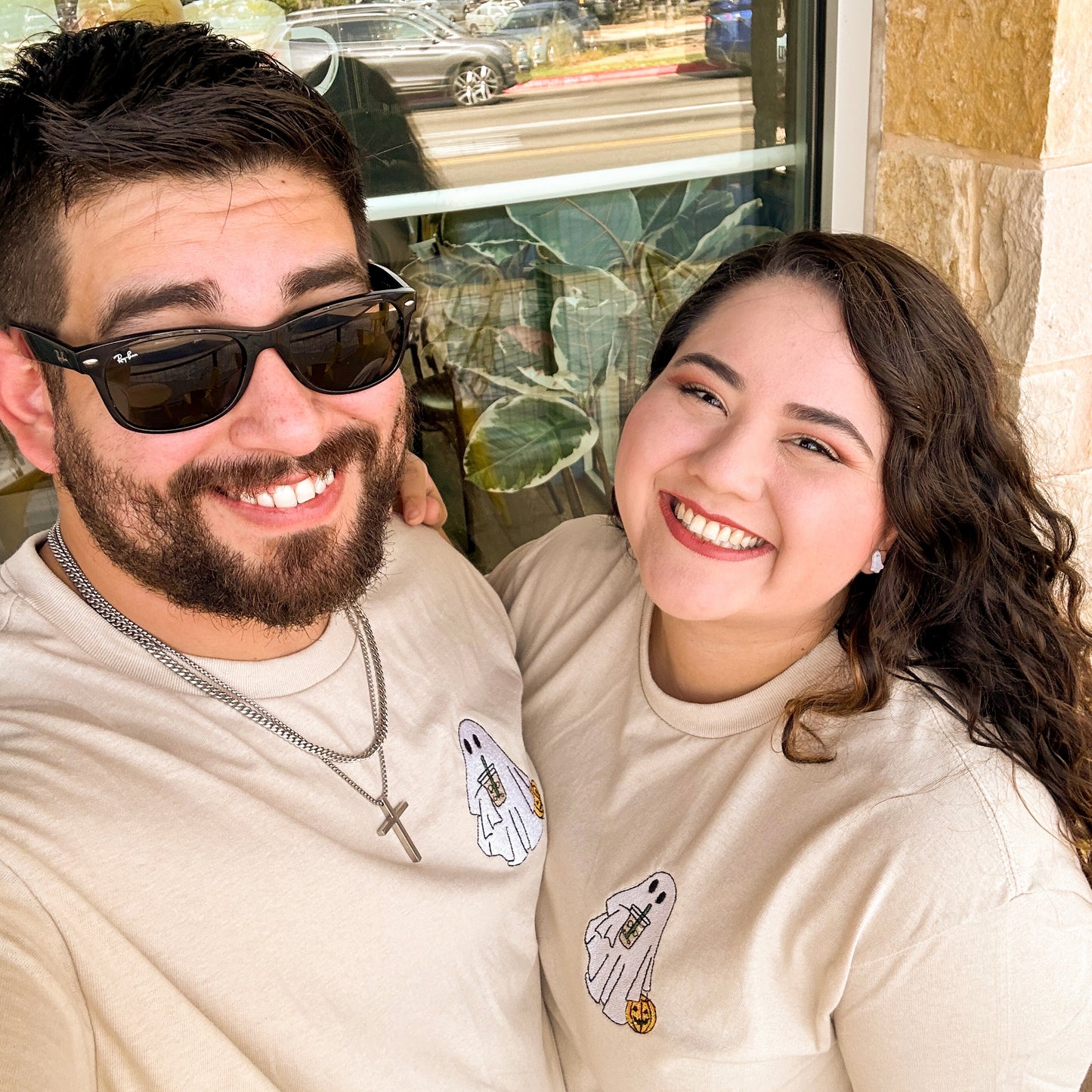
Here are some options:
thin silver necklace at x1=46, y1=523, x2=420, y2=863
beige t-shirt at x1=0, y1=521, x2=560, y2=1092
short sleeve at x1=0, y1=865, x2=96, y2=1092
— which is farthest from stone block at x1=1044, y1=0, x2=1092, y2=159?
short sleeve at x1=0, y1=865, x2=96, y2=1092

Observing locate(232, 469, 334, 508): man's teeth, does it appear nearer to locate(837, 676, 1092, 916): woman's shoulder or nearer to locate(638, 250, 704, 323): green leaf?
locate(837, 676, 1092, 916): woman's shoulder

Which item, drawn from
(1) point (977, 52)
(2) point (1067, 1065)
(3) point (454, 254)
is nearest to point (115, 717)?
(2) point (1067, 1065)

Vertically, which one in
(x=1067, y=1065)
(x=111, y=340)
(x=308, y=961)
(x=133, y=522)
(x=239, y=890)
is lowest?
(x=1067, y=1065)

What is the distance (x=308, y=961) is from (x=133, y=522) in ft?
1.97

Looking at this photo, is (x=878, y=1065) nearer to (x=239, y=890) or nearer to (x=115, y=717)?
(x=239, y=890)

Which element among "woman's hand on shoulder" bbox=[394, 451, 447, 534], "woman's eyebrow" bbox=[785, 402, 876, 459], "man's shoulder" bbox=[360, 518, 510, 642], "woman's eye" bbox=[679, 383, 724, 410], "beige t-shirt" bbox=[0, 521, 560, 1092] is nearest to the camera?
"beige t-shirt" bbox=[0, 521, 560, 1092]

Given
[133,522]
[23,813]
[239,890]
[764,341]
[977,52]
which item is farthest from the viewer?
[977,52]

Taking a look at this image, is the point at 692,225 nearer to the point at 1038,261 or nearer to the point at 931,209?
the point at 931,209

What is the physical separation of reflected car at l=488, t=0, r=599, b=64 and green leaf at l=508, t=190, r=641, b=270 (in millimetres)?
323

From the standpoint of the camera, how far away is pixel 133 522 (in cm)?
141

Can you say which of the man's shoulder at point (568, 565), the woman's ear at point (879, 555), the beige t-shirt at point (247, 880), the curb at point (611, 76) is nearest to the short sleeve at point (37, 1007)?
the beige t-shirt at point (247, 880)

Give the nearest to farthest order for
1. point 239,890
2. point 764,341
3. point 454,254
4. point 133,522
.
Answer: point 239,890 < point 133,522 < point 764,341 < point 454,254

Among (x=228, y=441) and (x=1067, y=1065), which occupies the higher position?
(x=228, y=441)

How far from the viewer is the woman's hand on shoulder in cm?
198
